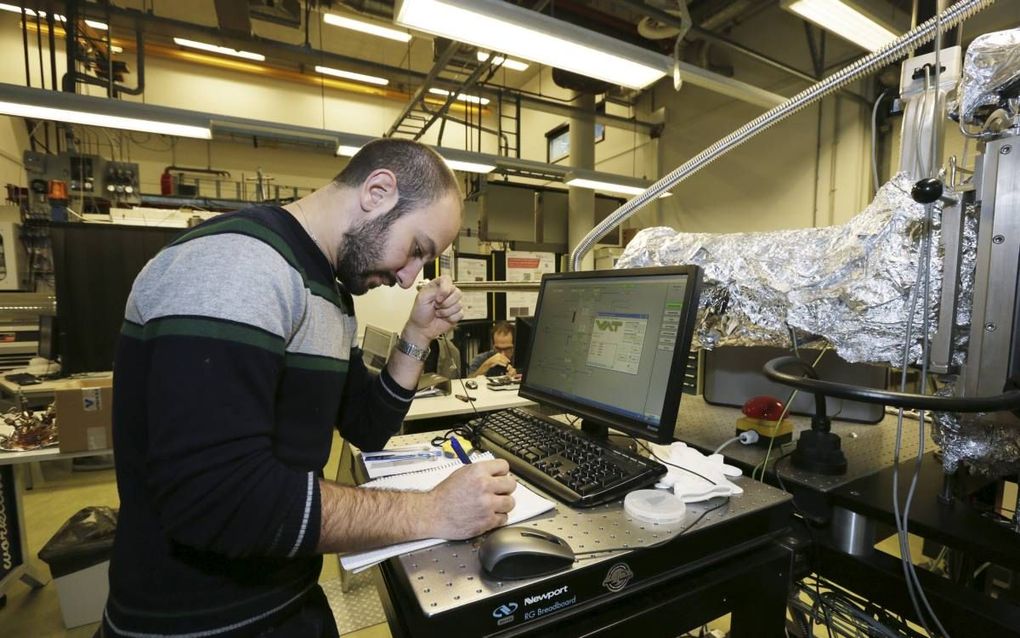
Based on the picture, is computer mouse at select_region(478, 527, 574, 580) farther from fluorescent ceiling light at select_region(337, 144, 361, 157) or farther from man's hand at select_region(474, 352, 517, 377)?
fluorescent ceiling light at select_region(337, 144, 361, 157)

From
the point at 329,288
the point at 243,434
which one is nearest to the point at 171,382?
the point at 243,434

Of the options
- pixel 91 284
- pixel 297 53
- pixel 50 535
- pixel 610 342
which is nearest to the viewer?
pixel 610 342

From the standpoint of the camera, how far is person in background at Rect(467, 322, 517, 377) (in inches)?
116

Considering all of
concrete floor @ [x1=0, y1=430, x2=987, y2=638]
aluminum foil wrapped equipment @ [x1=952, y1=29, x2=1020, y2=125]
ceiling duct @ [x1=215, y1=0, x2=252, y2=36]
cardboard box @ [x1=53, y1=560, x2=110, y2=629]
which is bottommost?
concrete floor @ [x1=0, y1=430, x2=987, y2=638]

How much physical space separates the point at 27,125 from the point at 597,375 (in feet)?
22.4

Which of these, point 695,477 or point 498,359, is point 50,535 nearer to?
point 498,359

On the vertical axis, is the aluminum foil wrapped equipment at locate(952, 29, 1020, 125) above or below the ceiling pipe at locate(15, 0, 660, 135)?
below

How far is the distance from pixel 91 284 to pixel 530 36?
11.3ft

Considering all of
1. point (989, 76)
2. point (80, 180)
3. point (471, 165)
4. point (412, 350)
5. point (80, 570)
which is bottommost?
point (80, 570)

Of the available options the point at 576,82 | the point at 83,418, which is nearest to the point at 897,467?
the point at 83,418

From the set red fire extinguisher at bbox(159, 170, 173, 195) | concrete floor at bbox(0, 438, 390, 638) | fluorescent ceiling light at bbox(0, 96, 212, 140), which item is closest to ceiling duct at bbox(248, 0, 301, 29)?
→ fluorescent ceiling light at bbox(0, 96, 212, 140)

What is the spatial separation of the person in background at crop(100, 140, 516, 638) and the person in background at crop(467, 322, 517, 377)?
6.34 feet

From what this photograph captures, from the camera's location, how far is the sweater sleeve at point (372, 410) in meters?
0.92

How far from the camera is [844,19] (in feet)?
7.13
